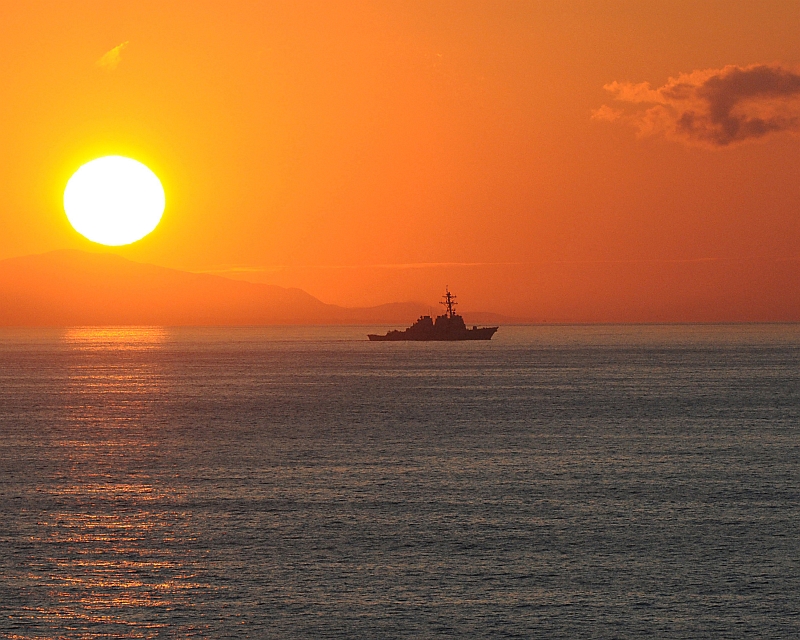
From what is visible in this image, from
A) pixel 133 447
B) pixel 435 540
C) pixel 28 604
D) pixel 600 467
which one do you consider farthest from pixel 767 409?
pixel 28 604

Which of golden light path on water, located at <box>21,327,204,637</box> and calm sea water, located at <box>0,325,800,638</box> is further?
golden light path on water, located at <box>21,327,204,637</box>

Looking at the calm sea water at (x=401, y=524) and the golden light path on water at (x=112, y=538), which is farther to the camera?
the golden light path on water at (x=112, y=538)

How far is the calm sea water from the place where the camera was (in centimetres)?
2755

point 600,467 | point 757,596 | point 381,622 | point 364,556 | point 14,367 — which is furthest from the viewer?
point 14,367

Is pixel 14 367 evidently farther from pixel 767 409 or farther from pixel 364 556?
pixel 364 556

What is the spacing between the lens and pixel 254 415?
83875 mm

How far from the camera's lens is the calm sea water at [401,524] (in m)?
27.5

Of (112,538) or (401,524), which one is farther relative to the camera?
(401,524)

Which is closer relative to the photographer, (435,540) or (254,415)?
(435,540)

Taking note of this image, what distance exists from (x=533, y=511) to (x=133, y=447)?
1195 inches

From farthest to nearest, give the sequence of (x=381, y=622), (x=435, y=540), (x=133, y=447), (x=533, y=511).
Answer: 1. (x=133, y=447)
2. (x=533, y=511)
3. (x=435, y=540)
4. (x=381, y=622)

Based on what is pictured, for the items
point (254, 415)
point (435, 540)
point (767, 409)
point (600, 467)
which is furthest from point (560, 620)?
point (767, 409)

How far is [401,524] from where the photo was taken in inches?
1496

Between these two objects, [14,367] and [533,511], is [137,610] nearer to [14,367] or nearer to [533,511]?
[533,511]
